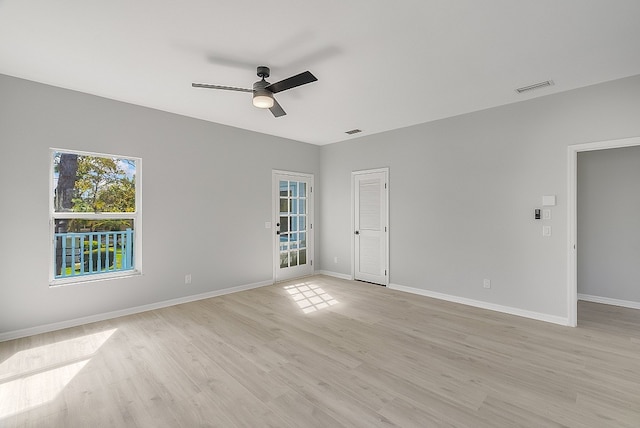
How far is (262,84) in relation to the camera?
2.86m

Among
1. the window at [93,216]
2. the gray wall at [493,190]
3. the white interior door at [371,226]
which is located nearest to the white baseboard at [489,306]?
the gray wall at [493,190]

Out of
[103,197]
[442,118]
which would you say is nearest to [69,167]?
[103,197]

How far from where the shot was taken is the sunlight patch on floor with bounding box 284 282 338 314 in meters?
4.14

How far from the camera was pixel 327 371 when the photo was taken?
8.13 ft

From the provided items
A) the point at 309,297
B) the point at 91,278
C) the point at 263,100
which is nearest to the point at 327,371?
the point at 309,297

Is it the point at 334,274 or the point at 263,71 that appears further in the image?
the point at 334,274

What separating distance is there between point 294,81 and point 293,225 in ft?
11.6

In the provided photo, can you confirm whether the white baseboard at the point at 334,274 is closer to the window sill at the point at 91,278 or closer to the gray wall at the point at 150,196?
the gray wall at the point at 150,196

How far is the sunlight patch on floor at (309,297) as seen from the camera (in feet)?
13.6

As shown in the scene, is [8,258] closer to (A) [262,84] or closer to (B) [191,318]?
(B) [191,318]

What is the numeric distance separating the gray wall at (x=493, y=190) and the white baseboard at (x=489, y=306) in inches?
2.3

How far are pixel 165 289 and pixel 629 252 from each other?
6608 millimetres

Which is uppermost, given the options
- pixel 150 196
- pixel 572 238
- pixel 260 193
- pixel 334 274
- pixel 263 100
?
pixel 263 100

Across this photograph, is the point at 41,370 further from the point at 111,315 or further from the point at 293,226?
the point at 293,226
